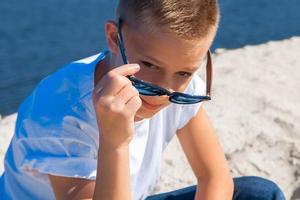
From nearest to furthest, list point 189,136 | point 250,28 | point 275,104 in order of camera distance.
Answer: point 189,136
point 275,104
point 250,28

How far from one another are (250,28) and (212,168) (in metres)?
2.75

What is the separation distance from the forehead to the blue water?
212 centimetres

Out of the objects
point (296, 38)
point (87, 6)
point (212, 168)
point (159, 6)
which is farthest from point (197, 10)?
point (87, 6)

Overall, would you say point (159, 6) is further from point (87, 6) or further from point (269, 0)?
point (269, 0)

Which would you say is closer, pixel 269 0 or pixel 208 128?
pixel 208 128

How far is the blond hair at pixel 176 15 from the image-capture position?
163 cm

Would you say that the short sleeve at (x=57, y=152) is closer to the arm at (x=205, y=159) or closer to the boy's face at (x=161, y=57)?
the boy's face at (x=161, y=57)

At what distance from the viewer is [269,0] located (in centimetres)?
534

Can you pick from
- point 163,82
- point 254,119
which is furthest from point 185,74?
point 254,119

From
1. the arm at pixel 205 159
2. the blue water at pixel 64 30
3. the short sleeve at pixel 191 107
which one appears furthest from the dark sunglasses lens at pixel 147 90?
the blue water at pixel 64 30

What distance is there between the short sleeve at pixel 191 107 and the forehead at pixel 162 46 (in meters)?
0.34

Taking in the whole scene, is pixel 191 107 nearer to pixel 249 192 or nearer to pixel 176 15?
pixel 249 192

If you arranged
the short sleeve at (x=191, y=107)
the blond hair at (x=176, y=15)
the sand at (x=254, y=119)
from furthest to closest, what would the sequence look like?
the sand at (x=254, y=119) → the short sleeve at (x=191, y=107) → the blond hair at (x=176, y=15)

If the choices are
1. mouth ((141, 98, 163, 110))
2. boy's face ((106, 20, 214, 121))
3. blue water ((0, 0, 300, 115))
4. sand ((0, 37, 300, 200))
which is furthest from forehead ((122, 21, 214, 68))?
blue water ((0, 0, 300, 115))
